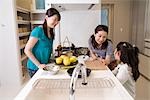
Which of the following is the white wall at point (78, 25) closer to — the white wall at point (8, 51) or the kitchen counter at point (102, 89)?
the white wall at point (8, 51)

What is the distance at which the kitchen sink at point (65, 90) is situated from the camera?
4.10 ft

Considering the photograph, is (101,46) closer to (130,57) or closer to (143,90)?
(130,57)

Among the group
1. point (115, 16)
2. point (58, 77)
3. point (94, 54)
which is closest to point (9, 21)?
point (94, 54)

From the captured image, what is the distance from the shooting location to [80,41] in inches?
118

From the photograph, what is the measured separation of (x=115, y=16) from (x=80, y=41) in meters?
→ 3.07

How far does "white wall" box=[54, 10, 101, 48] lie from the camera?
2.91 m

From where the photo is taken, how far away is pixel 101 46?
83.5 inches

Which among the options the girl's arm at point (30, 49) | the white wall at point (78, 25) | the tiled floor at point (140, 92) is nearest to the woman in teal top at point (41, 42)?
the girl's arm at point (30, 49)

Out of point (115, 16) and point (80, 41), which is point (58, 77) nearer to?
point (80, 41)

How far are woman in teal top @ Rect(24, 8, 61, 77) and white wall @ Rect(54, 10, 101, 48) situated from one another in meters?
1.05

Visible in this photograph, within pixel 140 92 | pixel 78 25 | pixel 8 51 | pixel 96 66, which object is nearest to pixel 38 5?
pixel 8 51

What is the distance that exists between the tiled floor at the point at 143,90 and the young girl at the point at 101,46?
1.24 meters

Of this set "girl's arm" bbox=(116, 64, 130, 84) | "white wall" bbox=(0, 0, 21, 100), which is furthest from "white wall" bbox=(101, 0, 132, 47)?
"girl's arm" bbox=(116, 64, 130, 84)

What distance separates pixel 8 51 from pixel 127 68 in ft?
8.91
